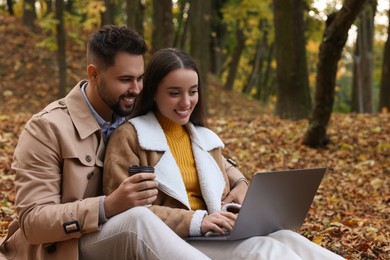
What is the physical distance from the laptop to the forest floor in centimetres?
138

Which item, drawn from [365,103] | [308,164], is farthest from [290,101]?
[365,103]

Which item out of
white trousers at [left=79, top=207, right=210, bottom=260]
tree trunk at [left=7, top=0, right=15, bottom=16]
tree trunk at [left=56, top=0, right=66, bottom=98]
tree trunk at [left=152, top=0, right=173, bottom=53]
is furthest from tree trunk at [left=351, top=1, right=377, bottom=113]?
white trousers at [left=79, top=207, right=210, bottom=260]

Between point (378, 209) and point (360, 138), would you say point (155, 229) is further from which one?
point (360, 138)

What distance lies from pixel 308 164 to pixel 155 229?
603 centimetres

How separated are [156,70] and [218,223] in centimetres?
95

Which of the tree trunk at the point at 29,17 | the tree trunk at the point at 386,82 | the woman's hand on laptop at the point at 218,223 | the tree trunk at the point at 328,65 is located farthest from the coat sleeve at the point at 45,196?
the tree trunk at the point at 29,17

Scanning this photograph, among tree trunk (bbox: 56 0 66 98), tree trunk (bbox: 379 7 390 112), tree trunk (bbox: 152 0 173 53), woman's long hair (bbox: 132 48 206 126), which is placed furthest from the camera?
tree trunk (bbox: 379 7 390 112)

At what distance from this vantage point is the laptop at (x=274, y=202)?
296 centimetres

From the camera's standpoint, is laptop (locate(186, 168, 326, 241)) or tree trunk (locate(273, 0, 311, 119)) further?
tree trunk (locate(273, 0, 311, 119))

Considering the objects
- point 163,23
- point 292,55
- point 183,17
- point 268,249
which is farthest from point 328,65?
point 183,17

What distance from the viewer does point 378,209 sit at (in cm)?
650

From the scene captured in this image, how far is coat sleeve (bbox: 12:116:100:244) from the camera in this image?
289 centimetres

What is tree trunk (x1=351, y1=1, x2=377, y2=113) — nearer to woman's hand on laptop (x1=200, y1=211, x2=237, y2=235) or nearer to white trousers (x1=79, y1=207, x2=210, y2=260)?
woman's hand on laptop (x1=200, y1=211, x2=237, y2=235)

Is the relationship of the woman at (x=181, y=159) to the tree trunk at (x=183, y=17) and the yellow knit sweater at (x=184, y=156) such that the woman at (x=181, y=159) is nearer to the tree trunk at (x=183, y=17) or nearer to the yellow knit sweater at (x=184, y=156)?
the yellow knit sweater at (x=184, y=156)
